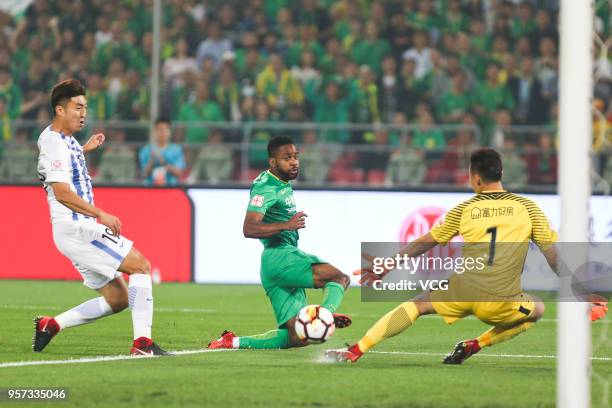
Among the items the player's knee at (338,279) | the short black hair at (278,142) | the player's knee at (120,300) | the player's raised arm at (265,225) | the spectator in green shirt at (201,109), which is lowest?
the player's knee at (120,300)

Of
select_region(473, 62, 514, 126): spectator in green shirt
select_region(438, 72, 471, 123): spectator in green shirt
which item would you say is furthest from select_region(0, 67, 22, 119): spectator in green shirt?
select_region(473, 62, 514, 126): spectator in green shirt

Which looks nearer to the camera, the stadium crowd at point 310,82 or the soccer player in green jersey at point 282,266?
the soccer player in green jersey at point 282,266

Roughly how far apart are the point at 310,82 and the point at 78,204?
11123mm

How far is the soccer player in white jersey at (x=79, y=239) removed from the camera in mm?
8945

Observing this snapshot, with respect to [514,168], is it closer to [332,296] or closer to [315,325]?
[332,296]

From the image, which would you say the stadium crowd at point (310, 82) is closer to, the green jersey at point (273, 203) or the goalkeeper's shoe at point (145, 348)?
the green jersey at point (273, 203)

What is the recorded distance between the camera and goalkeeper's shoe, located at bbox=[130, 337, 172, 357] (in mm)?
8836

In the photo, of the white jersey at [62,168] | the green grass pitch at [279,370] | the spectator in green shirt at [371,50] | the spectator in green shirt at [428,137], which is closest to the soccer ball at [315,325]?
the green grass pitch at [279,370]

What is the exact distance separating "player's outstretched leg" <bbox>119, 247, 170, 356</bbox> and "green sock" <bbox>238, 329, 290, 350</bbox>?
2.41 feet

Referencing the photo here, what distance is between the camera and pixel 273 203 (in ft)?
30.6

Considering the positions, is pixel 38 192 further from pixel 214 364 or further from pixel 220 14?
pixel 214 364

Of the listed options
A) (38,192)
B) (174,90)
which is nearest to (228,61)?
(174,90)

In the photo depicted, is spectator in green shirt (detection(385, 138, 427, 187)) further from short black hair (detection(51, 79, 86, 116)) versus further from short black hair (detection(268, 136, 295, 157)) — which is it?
A: short black hair (detection(51, 79, 86, 116))

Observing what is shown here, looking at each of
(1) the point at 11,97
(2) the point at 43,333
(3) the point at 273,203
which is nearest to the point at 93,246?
(2) the point at 43,333
